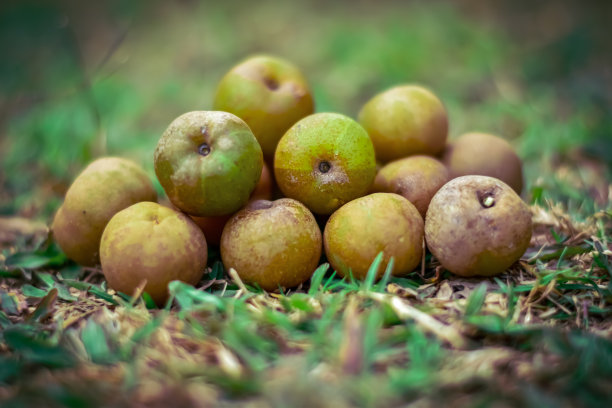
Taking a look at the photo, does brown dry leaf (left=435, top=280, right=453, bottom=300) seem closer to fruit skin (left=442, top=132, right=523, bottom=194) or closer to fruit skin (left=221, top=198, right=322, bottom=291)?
fruit skin (left=221, top=198, right=322, bottom=291)

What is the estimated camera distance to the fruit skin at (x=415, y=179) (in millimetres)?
2490

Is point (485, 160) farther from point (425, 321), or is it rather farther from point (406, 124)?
point (425, 321)

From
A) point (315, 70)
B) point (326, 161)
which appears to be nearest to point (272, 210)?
point (326, 161)

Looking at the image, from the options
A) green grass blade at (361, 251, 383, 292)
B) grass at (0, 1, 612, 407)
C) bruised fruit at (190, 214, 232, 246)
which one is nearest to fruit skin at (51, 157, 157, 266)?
grass at (0, 1, 612, 407)

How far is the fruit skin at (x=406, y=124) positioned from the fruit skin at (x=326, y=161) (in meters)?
0.40

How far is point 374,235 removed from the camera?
2188 mm

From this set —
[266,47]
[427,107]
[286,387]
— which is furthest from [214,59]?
[286,387]

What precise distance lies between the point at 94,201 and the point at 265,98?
0.96m

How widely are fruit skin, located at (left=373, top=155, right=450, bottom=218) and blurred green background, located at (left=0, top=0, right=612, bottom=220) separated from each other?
913mm

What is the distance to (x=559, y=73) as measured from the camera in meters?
6.15

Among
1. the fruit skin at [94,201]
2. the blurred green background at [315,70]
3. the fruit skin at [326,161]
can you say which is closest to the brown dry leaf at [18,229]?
the blurred green background at [315,70]

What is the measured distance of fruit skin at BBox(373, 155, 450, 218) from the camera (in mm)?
2490

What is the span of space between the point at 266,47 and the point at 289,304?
5859 mm

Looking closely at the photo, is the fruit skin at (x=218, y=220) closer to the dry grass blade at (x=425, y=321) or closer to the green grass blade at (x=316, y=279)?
the green grass blade at (x=316, y=279)
